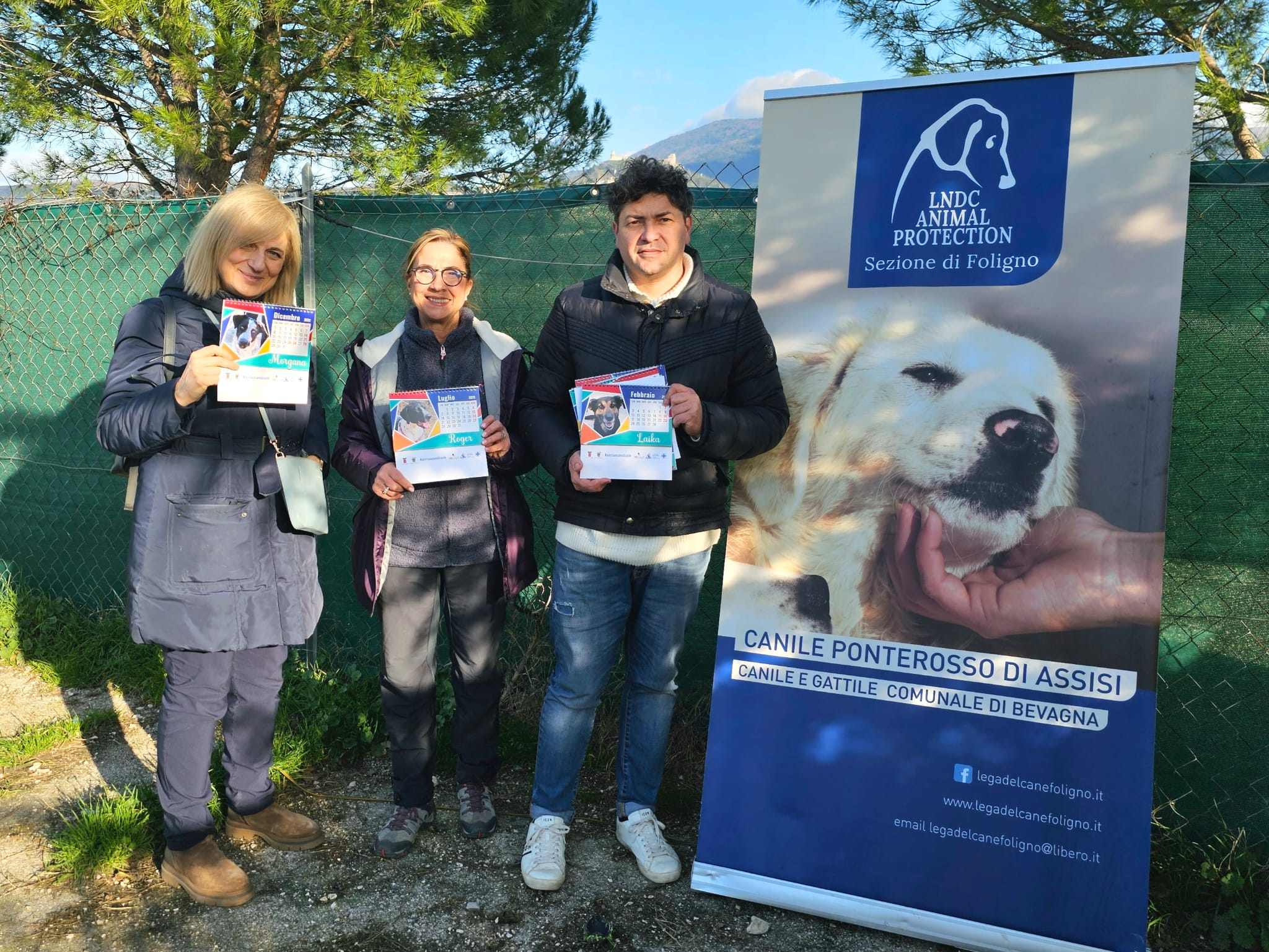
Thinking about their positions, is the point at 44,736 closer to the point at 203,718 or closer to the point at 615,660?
the point at 203,718

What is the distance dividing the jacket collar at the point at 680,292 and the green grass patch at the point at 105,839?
89.8 inches

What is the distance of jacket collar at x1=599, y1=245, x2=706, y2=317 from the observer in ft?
8.59

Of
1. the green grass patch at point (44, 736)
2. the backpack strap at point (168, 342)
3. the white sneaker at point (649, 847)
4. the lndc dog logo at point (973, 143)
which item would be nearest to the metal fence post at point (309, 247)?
the green grass patch at point (44, 736)

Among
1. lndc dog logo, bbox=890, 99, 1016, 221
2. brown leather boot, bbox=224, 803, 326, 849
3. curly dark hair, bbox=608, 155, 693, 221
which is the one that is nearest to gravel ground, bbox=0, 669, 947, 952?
brown leather boot, bbox=224, 803, 326, 849

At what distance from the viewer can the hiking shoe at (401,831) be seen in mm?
2953

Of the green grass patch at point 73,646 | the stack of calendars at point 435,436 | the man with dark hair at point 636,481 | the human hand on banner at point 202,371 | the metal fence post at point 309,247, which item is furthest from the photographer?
the green grass patch at point 73,646

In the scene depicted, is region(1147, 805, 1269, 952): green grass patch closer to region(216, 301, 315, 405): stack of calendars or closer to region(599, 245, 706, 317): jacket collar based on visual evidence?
region(599, 245, 706, 317): jacket collar

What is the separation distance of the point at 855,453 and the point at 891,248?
23.8 inches

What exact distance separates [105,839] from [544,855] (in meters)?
1.40

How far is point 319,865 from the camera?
2.91m

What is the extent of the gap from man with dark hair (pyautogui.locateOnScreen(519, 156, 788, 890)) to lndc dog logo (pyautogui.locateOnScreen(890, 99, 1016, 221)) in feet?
2.23

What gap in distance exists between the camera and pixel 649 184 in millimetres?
2566

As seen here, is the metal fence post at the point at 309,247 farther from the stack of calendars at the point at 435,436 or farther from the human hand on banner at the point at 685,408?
the human hand on banner at the point at 685,408

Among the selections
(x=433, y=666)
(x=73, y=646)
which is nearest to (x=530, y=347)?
(x=433, y=666)
